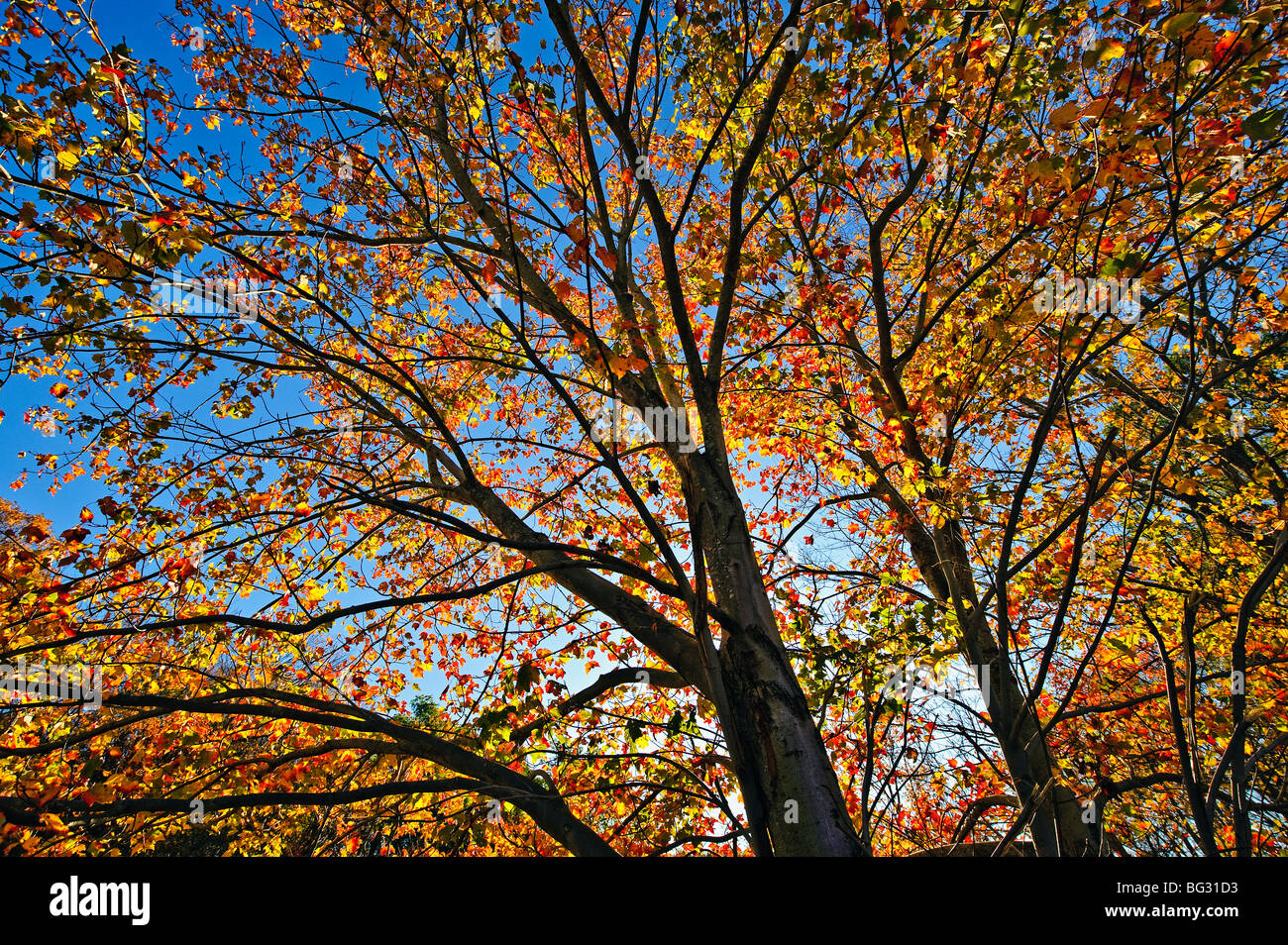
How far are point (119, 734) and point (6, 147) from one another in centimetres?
826

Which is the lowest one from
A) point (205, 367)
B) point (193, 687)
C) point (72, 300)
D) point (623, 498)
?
point (193, 687)

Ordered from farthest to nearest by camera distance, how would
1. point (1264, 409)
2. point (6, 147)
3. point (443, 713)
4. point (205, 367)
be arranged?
1. point (1264, 409)
2. point (443, 713)
3. point (205, 367)
4. point (6, 147)

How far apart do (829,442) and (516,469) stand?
4512 mm

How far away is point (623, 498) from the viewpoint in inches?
251

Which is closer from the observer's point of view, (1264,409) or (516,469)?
(1264,409)

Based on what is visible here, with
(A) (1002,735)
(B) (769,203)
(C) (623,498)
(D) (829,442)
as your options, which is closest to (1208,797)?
(A) (1002,735)

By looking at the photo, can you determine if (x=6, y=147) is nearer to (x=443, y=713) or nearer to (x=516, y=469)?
(x=443, y=713)

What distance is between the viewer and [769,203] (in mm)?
3930

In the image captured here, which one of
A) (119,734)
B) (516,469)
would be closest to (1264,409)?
(516,469)

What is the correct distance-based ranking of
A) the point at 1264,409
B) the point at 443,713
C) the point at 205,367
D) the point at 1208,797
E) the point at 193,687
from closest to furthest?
the point at 1208,797 < the point at 205,367 < the point at 193,687 < the point at 443,713 < the point at 1264,409

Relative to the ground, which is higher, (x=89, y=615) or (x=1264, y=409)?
(x=1264, y=409)

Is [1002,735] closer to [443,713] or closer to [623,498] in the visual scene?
[623,498]

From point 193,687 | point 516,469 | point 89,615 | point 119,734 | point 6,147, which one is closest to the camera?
point 6,147

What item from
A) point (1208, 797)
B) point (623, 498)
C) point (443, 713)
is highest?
point (623, 498)
